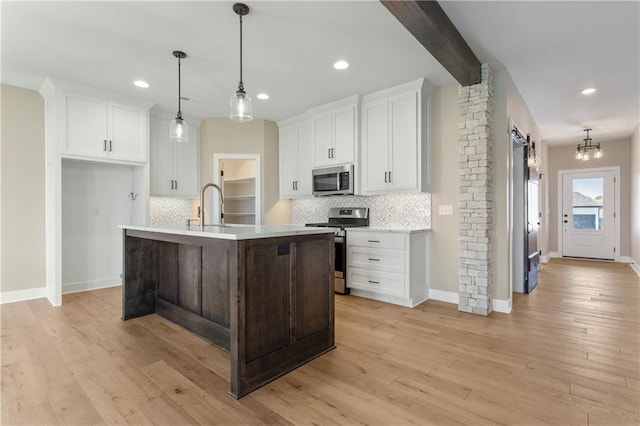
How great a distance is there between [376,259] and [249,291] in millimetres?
2304

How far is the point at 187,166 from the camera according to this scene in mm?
5387

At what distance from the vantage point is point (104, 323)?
10.4 ft

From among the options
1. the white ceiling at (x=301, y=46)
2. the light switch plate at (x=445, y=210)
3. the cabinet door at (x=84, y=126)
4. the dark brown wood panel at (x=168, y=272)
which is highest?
the white ceiling at (x=301, y=46)

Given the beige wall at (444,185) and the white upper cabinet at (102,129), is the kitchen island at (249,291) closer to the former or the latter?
the white upper cabinet at (102,129)

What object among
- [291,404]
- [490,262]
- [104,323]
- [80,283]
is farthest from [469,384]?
[80,283]

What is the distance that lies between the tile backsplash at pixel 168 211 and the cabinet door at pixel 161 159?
0.66 ft

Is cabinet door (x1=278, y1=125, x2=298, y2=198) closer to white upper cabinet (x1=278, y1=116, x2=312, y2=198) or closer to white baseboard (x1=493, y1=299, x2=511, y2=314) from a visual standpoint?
white upper cabinet (x1=278, y1=116, x2=312, y2=198)

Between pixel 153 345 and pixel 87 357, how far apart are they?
0.45 m

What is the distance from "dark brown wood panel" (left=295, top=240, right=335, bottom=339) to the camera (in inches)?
92.5

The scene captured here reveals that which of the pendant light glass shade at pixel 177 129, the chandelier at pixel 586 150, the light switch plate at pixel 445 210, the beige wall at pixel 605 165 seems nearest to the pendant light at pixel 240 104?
the pendant light glass shade at pixel 177 129

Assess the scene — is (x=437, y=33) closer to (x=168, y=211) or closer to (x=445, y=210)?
(x=445, y=210)

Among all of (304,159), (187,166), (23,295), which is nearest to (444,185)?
(304,159)

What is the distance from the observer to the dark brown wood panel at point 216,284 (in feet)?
8.44

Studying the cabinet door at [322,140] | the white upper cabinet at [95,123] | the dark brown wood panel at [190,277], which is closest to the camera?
the dark brown wood panel at [190,277]
